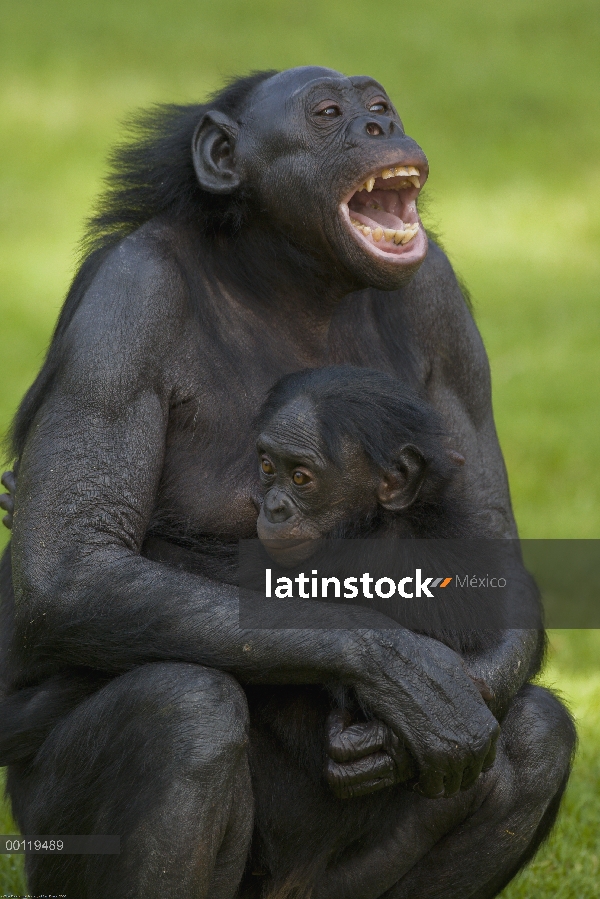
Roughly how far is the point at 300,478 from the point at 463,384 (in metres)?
1.11

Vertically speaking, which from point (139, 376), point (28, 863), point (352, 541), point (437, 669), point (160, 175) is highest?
point (160, 175)

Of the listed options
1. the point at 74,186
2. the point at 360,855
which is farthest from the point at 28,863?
the point at 74,186

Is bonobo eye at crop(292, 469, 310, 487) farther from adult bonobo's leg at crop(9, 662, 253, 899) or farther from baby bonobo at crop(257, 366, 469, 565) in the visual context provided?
adult bonobo's leg at crop(9, 662, 253, 899)

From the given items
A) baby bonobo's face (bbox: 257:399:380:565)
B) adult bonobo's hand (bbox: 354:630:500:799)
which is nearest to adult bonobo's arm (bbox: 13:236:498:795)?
adult bonobo's hand (bbox: 354:630:500:799)

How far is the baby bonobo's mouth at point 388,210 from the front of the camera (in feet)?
15.5

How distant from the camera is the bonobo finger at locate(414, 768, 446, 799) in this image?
164 inches

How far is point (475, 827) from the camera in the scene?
471 centimetres

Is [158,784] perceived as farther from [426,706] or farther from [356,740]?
[426,706]

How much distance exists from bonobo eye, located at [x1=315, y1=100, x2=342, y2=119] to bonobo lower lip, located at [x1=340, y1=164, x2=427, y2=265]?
278 millimetres

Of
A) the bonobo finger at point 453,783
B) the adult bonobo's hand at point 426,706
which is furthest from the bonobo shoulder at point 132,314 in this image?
the bonobo finger at point 453,783

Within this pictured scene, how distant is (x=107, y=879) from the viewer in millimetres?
4078

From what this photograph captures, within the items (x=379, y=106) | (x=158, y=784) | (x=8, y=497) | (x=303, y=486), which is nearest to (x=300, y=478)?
(x=303, y=486)

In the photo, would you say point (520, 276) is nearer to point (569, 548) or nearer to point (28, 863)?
point (569, 548)

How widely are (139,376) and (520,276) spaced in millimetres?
11354
